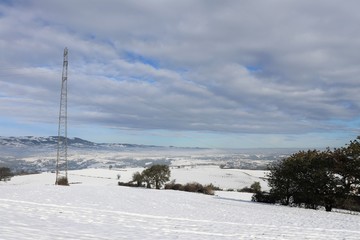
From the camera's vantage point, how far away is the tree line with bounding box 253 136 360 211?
2689 centimetres

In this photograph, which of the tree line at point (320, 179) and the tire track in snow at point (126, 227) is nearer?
the tire track in snow at point (126, 227)

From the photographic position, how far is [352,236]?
553 inches

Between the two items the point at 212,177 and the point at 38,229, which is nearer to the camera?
the point at 38,229

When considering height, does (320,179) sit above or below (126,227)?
above

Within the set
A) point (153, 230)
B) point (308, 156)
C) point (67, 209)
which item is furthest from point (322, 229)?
point (308, 156)

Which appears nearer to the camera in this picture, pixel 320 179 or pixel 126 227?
pixel 126 227

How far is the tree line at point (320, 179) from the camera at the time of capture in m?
26.9

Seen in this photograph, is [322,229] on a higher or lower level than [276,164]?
lower

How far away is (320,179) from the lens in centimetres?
2753

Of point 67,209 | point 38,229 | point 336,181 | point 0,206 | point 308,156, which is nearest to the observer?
point 38,229

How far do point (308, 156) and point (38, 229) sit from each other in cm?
2335

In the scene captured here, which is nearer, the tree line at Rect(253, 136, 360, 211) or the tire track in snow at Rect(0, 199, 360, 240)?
the tire track in snow at Rect(0, 199, 360, 240)

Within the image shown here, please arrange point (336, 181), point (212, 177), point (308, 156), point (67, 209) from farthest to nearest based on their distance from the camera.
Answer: point (212, 177)
point (308, 156)
point (336, 181)
point (67, 209)

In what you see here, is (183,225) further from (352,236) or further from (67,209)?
(352,236)
